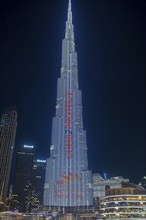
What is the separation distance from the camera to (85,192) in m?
195

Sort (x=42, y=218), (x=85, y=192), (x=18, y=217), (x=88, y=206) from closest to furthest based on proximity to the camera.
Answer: (x=18, y=217)
(x=42, y=218)
(x=88, y=206)
(x=85, y=192)

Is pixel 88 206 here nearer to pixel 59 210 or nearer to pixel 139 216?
pixel 59 210

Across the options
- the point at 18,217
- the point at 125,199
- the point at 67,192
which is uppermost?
the point at 67,192

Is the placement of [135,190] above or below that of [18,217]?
above

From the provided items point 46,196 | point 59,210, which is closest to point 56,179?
point 46,196

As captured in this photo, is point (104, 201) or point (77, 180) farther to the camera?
point (77, 180)

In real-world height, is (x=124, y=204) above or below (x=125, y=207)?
above

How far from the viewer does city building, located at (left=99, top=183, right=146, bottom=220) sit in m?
118

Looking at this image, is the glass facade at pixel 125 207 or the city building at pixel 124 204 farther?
the city building at pixel 124 204

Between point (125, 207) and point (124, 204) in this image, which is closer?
point (125, 207)

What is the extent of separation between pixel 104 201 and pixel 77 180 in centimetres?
6714

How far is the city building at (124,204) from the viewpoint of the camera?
117625 mm

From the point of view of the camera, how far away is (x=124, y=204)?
120250mm

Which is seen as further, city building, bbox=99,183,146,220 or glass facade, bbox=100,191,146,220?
city building, bbox=99,183,146,220
